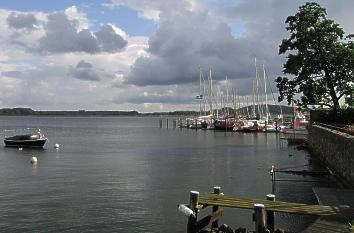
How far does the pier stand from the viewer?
1608cm

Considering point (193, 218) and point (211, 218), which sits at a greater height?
point (193, 218)

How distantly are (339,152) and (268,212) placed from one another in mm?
15329

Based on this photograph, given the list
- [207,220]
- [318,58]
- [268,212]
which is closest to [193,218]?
[207,220]

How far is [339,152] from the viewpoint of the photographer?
103 ft

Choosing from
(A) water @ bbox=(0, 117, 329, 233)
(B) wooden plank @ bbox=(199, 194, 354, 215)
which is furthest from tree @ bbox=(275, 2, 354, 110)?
(B) wooden plank @ bbox=(199, 194, 354, 215)

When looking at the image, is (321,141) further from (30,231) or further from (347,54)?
(30,231)

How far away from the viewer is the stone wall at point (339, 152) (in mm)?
26538

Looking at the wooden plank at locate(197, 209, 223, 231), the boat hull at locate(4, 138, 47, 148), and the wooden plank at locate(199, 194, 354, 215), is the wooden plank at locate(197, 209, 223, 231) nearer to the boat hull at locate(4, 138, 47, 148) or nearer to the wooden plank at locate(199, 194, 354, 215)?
the wooden plank at locate(199, 194, 354, 215)

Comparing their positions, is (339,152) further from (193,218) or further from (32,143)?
(32,143)

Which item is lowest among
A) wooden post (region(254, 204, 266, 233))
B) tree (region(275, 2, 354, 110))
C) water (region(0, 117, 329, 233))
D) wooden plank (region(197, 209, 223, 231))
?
water (region(0, 117, 329, 233))

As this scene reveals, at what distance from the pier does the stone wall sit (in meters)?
9.25

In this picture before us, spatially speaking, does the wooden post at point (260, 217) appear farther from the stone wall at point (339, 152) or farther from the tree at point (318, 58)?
the tree at point (318, 58)

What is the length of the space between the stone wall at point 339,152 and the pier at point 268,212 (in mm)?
9250

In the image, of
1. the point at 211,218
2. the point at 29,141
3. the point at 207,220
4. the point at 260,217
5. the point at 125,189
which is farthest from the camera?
the point at 29,141
